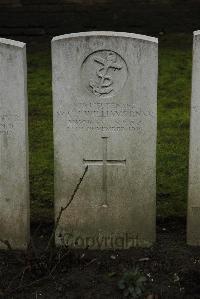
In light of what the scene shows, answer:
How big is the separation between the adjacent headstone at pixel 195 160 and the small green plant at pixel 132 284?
786 mm

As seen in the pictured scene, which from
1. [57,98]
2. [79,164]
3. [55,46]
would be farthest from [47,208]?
[55,46]

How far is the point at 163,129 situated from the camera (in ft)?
23.0

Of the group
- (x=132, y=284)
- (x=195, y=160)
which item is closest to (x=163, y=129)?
(x=195, y=160)

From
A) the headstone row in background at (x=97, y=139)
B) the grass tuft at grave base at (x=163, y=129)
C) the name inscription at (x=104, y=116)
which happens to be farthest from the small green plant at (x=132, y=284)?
the grass tuft at grave base at (x=163, y=129)

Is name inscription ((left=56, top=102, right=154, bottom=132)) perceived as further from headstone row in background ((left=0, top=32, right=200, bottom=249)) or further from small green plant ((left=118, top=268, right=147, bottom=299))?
small green plant ((left=118, top=268, right=147, bottom=299))

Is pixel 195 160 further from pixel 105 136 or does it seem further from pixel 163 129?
pixel 163 129

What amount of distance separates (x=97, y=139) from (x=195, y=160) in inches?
29.4

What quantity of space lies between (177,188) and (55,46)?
1975 mm

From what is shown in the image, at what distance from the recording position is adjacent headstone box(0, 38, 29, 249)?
4.32 m

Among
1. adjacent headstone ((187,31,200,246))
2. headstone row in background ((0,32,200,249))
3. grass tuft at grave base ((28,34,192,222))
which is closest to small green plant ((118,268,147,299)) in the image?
headstone row in background ((0,32,200,249))

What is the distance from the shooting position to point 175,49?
9445 millimetres

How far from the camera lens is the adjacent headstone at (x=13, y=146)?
4.32 m

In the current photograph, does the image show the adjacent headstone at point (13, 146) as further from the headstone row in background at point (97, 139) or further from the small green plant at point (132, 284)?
the small green plant at point (132, 284)

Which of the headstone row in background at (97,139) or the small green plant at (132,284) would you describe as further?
the headstone row in background at (97,139)
